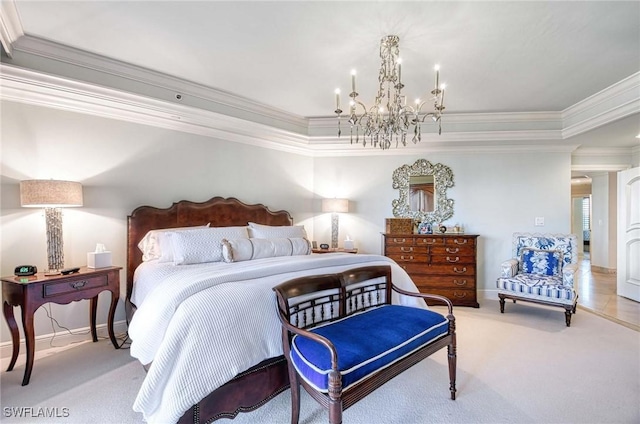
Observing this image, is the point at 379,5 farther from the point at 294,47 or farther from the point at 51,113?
the point at 51,113

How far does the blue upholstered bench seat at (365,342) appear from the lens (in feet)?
5.42

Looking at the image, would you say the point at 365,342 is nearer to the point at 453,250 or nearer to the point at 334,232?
the point at 453,250

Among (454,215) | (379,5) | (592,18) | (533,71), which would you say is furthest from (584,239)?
(379,5)

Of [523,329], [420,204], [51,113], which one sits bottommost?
[523,329]

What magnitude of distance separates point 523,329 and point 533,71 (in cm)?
283

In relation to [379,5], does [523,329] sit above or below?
below

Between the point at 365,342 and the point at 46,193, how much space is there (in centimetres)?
292

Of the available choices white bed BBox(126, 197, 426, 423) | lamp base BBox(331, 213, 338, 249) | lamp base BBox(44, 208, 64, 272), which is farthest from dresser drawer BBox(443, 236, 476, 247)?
lamp base BBox(44, 208, 64, 272)

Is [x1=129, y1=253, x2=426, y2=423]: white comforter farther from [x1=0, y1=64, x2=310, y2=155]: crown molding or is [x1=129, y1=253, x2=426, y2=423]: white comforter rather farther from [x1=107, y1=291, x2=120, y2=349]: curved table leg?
[x1=0, y1=64, x2=310, y2=155]: crown molding

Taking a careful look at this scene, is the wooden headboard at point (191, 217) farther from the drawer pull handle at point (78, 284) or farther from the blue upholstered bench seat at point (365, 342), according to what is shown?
the blue upholstered bench seat at point (365, 342)

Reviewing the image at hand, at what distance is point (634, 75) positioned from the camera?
334 centimetres

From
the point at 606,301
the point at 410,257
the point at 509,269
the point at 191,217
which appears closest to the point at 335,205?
the point at 410,257

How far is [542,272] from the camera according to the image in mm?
4293

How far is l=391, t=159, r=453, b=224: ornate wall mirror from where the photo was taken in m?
5.16
